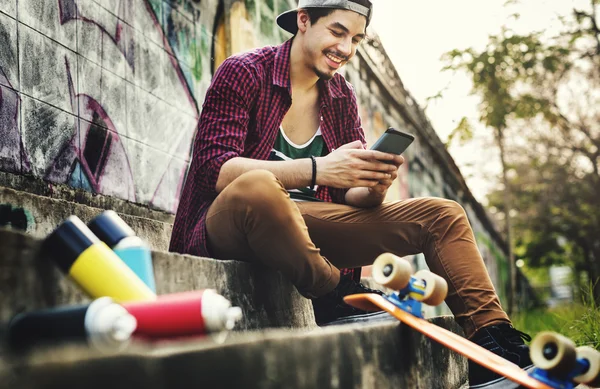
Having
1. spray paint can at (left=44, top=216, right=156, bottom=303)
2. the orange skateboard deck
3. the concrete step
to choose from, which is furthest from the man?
spray paint can at (left=44, top=216, right=156, bottom=303)

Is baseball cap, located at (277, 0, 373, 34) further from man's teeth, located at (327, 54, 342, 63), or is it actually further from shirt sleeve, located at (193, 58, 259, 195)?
shirt sleeve, located at (193, 58, 259, 195)

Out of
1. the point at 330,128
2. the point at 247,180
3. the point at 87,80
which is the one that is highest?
the point at 87,80

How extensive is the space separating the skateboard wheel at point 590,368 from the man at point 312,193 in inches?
11.5

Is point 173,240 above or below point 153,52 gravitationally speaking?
below

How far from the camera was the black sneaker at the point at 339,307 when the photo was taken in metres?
2.44

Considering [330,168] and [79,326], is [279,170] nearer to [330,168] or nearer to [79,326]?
[330,168]

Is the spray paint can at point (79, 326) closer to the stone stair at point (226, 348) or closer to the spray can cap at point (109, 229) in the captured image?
the stone stair at point (226, 348)

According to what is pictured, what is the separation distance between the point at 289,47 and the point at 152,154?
3.98ft

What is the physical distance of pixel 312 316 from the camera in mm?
2637

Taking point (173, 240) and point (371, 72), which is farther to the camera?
point (371, 72)

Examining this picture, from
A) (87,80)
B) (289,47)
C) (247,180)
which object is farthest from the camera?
(87,80)

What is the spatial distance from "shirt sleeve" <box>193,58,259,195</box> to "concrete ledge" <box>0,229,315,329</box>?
40 centimetres

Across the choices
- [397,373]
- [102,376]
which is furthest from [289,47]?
[102,376]

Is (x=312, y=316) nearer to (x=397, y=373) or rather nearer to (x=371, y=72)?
(x=397, y=373)
